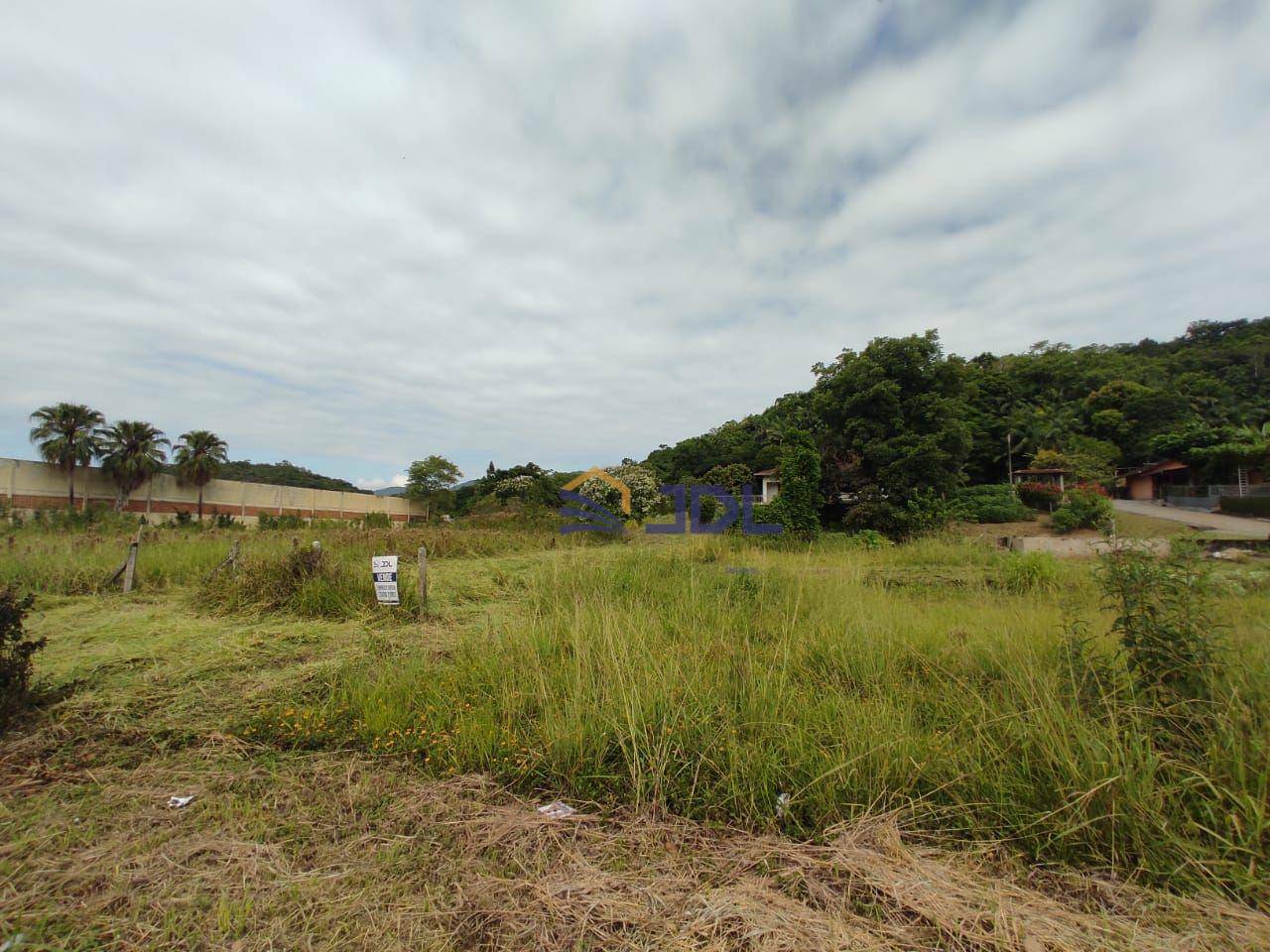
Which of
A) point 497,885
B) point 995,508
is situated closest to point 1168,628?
point 497,885

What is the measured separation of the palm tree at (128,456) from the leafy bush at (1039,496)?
163ft

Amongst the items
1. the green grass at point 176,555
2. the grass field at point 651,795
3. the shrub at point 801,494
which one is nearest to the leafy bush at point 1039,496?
the shrub at point 801,494

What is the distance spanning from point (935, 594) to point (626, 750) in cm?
496

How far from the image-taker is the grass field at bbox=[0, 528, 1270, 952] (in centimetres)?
146

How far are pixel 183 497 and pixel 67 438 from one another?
5790mm

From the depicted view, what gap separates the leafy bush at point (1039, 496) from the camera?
90.0 feet

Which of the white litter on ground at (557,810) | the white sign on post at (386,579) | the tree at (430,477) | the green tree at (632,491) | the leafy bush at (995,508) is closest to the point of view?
the white litter on ground at (557,810)

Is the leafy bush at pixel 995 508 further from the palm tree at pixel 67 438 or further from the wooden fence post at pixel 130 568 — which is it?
the palm tree at pixel 67 438

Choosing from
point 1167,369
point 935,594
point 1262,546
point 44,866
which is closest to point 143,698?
point 44,866

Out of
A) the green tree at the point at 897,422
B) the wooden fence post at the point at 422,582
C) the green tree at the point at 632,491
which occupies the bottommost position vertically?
the wooden fence post at the point at 422,582

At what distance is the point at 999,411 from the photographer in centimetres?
4278

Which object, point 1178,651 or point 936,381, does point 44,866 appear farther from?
point 936,381

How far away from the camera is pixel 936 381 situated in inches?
816

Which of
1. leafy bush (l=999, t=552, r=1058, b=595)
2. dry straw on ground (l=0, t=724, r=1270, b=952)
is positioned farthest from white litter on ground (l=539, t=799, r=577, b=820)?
leafy bush (l=999, t=552, r=1058, b=595)
